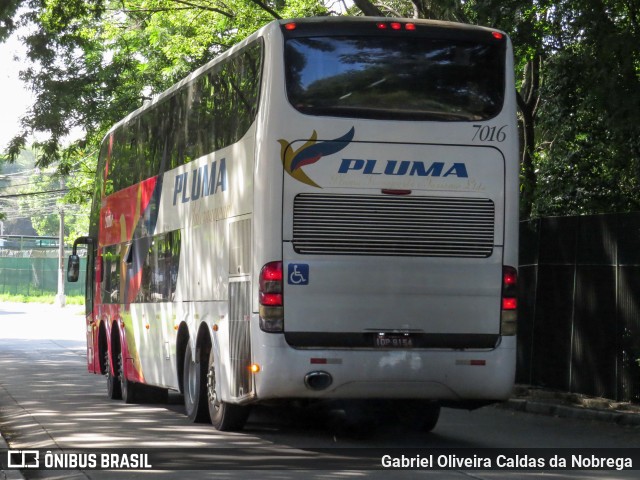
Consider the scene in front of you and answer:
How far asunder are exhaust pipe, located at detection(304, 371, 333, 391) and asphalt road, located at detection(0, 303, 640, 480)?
625 millimetres

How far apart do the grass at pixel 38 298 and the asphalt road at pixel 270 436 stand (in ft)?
187

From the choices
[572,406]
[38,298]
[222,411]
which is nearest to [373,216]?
[222,411]

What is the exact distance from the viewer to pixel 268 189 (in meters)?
11.5

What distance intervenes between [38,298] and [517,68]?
2423 inches

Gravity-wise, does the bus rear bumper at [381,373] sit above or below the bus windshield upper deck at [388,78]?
below

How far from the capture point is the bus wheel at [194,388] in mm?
13828

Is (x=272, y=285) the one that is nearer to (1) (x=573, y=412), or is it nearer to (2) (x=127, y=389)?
(1) (x=573, y=412)

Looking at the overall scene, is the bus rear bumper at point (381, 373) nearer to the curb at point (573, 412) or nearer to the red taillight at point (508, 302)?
the red taillight at point (508, 302)

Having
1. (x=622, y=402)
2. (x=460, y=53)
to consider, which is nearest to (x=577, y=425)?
(x=622, y=402)

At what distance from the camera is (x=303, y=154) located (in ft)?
37.8

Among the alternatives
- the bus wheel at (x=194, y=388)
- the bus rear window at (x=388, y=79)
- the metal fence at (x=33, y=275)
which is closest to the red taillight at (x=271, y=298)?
the bus rear window at (x=388, y=79)

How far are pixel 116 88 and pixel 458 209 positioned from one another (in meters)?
21.4

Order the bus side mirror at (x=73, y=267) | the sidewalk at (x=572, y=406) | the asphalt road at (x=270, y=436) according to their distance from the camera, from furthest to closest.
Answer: the bus side mirror at (x=73, y=267) → the sidewalk at (x=572, y=406) → the asphalt road at (x=270, y=436)

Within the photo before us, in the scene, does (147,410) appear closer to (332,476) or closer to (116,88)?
(332,476)
